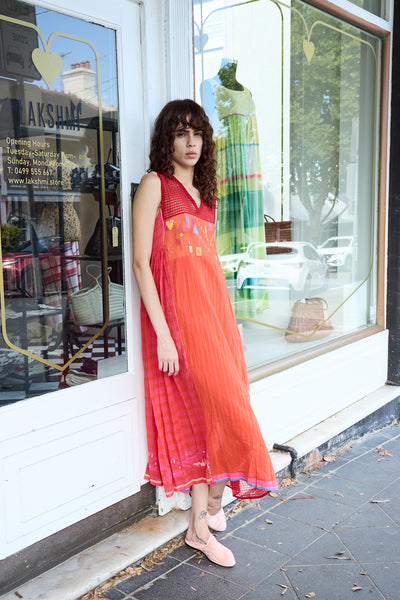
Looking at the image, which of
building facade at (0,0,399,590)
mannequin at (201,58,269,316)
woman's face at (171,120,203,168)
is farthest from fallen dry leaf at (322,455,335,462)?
woman's face at (171,120,203,168)

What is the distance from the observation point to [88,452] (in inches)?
87.1

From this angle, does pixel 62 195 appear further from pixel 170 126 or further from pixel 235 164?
pixel 235 164

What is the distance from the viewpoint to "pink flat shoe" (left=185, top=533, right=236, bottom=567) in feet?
7.30

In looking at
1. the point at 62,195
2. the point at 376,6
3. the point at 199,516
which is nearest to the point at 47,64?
the point at 62,195

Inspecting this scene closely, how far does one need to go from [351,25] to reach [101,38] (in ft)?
7.19

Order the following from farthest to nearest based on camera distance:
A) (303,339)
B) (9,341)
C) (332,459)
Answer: (303,339) → (332,459) → (9,341)

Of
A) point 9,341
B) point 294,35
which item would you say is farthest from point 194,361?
point 294,35

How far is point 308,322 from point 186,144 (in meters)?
1.80

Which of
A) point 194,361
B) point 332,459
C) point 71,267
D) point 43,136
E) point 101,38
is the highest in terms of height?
point 101,38

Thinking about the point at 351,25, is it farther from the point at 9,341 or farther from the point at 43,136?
the point at 9,341

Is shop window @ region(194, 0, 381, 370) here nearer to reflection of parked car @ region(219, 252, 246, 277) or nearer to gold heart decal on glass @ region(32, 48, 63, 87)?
reflection of parked car @ region(219, 252, 246, 277)

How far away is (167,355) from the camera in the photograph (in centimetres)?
214

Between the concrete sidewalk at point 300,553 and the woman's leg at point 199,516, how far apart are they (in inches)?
2.7

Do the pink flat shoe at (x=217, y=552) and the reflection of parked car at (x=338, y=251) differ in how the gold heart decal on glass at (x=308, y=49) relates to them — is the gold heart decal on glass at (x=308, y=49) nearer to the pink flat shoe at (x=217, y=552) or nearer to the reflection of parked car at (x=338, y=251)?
the reflection of parked car at (x=338, y=251)
